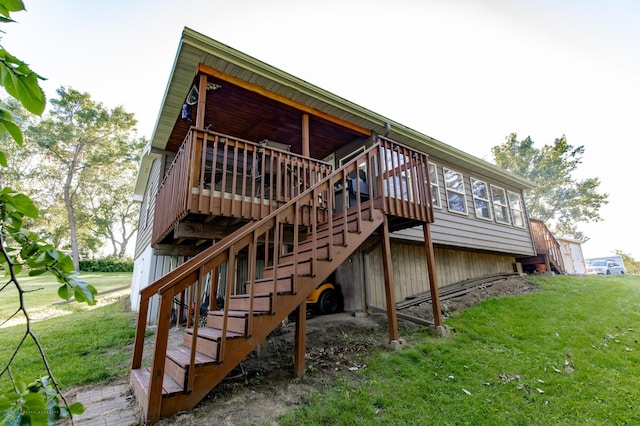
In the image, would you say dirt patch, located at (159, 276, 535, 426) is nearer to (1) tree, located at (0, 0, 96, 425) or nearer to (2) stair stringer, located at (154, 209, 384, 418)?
(2) stair stringer, located at (154, 209, 384, 418)

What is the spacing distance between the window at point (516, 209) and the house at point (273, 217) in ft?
3.30

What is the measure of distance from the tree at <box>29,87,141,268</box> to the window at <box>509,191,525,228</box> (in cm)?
2275

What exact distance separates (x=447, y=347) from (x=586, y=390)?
163cm

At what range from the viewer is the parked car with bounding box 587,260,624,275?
21062 mm

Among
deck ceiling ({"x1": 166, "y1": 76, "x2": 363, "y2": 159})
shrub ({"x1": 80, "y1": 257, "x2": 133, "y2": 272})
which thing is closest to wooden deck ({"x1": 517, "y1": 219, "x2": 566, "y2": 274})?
deck ceiling ({"x1": 166, "y1": 76, "x2": 363, "y2": 159})

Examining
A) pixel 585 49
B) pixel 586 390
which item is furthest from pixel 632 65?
pixel 586 390

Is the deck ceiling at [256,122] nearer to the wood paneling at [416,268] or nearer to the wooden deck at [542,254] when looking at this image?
the wood paneling at [416,268]

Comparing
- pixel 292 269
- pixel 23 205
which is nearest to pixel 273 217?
pixel 292 269

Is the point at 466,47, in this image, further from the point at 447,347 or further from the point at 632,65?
the point at 447,347

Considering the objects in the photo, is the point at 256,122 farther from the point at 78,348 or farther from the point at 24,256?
the point at 24,256

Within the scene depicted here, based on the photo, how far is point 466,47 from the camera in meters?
11.4

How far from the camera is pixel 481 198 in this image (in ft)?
33.9

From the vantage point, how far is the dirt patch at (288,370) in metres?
2.85

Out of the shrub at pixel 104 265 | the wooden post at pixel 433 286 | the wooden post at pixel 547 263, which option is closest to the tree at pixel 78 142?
the shrub at pixel 104 265
